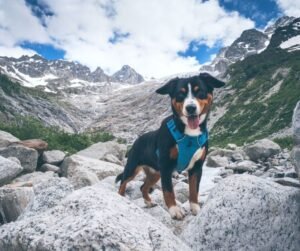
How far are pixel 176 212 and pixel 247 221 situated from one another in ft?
4.82

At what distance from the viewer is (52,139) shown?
95.6 ft

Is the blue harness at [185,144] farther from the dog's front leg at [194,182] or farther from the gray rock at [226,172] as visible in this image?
the gray rock at [226,172]

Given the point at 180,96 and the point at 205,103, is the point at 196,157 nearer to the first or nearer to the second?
the point at 205,103

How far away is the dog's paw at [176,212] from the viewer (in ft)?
23.6

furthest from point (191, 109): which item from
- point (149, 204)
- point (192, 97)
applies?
point (149, 204)

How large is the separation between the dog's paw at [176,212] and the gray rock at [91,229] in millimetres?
2179

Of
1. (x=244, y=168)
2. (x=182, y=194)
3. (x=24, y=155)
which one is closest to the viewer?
(x=182, y=194)

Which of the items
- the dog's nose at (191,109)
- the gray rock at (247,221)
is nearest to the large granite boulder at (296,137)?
the gray rock at (247,221)

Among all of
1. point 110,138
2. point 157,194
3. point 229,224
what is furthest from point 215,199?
point 110,138

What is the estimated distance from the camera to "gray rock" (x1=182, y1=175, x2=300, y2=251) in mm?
5988

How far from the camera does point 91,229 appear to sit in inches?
164

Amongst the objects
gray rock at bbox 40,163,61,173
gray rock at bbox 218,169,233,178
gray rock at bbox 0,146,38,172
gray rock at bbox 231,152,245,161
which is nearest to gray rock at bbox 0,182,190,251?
gray rock at bbox 0,146,38,172

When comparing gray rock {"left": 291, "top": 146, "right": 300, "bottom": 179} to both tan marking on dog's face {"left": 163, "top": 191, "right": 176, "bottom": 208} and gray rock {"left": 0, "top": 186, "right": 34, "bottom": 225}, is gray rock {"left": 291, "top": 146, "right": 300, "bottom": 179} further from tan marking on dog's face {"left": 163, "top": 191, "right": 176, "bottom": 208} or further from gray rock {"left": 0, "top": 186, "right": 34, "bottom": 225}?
gray rock {"left": 0, "top": 186, "right": 34, "bottom": 225}

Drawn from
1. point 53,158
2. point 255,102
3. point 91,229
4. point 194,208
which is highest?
point 255,102
